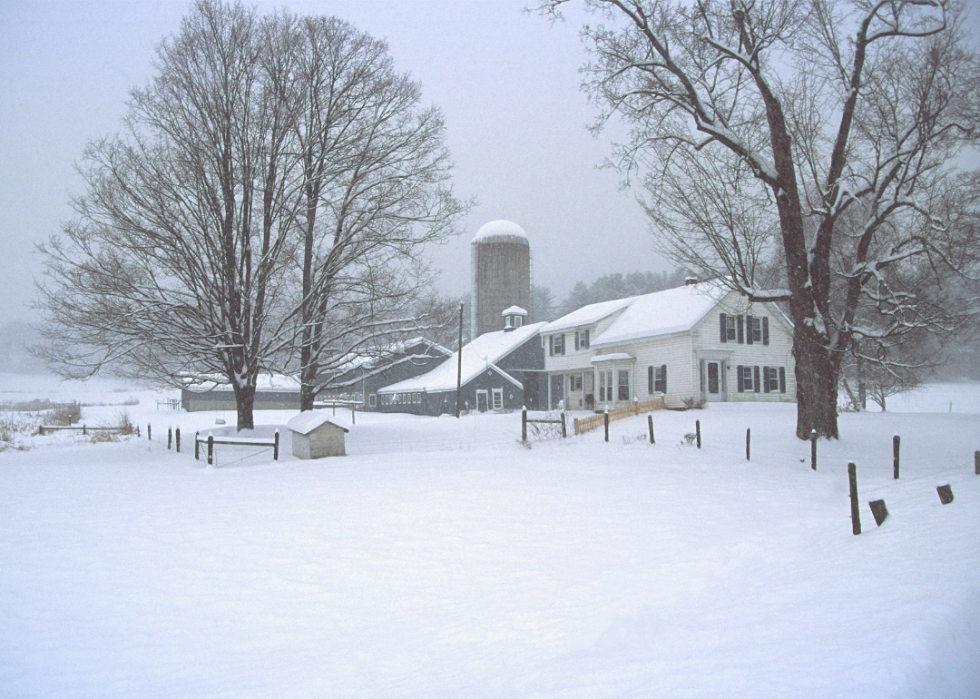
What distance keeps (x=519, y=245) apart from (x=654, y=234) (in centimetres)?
3225

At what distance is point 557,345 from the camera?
131ft

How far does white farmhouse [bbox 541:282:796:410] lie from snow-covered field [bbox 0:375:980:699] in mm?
14946

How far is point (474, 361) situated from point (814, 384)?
87.4 feet

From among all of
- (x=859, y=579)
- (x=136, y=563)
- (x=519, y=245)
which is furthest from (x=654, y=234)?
(x=519, y=245)

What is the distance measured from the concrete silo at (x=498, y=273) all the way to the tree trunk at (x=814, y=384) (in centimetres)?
3407

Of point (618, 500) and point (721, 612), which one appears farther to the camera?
point (618, 500)

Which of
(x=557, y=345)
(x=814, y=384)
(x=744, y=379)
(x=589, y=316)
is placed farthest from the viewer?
(x=557, y=345)

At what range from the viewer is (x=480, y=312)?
2041 inches

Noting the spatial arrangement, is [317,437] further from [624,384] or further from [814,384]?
[624,384]

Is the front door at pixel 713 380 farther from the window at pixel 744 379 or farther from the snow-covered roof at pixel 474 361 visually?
the snow-covered roof at pixel 474 361

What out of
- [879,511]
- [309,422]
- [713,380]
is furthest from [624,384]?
[879,511]

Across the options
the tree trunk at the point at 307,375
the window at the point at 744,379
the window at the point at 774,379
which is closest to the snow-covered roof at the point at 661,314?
the window at the point at 744,379

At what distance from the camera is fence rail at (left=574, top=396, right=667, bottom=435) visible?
22836mm

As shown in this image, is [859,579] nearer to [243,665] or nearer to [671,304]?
[243,665]
